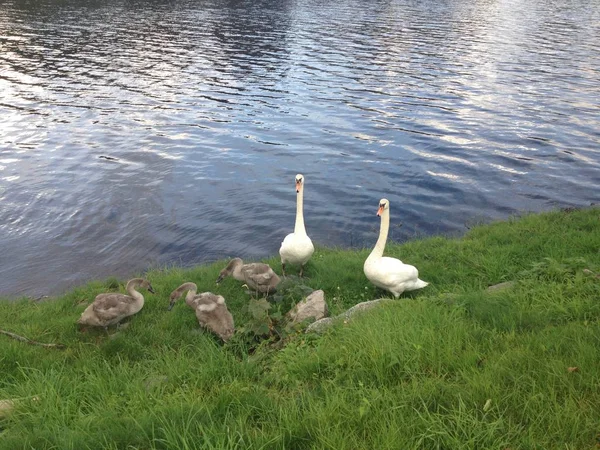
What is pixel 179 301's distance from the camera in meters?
9.34

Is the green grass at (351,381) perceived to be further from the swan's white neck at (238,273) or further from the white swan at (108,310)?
the swan's white neck at (238,273)

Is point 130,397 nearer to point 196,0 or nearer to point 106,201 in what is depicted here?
point 106,201

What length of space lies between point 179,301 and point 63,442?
16.0 feet

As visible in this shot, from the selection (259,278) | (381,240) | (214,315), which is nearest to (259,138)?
(381,240)

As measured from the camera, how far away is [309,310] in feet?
26.2

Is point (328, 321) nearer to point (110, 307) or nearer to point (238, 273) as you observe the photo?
point (238, 273)

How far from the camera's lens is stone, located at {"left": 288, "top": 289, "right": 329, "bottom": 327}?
790 cm

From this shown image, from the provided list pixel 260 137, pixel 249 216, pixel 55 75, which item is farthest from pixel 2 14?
pixel 249 216

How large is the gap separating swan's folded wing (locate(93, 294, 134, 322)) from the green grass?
11.7 inches

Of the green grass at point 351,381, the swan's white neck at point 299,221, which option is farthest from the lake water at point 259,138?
the green grass at point 351,381

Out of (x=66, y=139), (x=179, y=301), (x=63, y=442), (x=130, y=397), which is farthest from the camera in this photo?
(x=66, y=139)

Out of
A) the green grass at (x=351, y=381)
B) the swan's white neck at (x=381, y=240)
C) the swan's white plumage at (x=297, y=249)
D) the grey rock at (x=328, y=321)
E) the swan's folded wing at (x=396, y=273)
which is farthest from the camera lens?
the swan's white plumage at (x=297, y=249)

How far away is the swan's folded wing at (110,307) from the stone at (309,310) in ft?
8.46

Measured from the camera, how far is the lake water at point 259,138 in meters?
15.0
